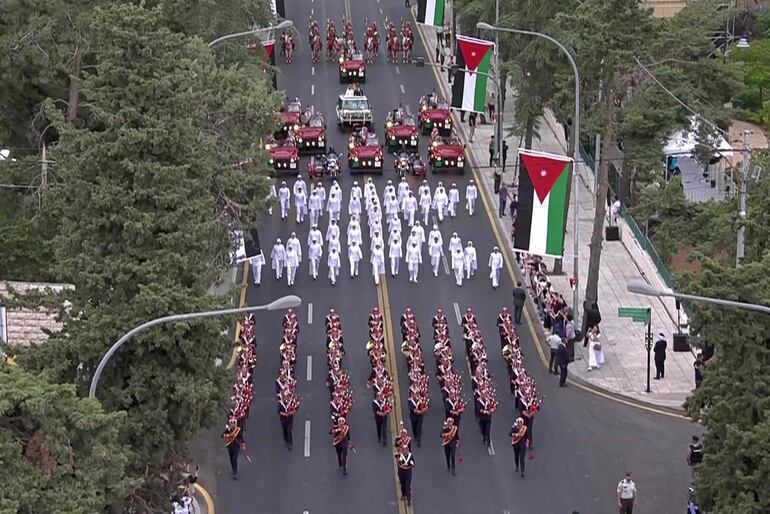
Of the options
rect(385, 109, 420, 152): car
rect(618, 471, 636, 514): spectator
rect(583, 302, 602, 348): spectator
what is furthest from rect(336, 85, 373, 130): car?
rect(618, 471, 636, 514): spectator

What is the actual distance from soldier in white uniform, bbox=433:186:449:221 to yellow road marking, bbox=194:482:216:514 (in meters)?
19.6

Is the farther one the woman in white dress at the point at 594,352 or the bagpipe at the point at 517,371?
the woman in white dress at the point at 594,352

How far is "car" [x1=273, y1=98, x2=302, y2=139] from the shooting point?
6178 centimetres

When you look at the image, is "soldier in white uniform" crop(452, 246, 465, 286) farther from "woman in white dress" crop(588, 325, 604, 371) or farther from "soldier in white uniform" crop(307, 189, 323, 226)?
"soldier in white uniform" crop(307, 189, 323, 226)

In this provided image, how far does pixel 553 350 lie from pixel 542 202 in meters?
3.55

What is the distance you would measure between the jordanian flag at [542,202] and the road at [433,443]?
281 cm

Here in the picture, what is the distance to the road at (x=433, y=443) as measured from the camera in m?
36.0

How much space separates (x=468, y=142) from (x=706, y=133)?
35.5ft

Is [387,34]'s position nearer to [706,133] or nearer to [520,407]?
[706,133]

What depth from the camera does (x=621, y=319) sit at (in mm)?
46969

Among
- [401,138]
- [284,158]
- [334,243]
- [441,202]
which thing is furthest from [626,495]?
[401,138]

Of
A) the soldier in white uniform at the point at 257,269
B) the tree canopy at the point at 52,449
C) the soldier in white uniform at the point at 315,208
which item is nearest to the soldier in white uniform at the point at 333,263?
the soldier in white uniform at the point at 257,269

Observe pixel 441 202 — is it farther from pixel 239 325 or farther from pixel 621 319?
pixel 239 325

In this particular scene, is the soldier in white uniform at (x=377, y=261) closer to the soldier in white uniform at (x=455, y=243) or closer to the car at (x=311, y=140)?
the soldier in white uniform at (x=455, y=243)
